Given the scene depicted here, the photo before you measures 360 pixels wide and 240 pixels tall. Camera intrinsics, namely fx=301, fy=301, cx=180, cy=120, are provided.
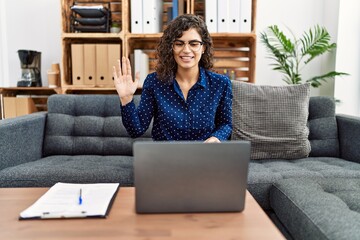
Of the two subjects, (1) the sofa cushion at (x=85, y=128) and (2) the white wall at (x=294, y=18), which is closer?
(1) the sofa cushion at (x=85, y=128)

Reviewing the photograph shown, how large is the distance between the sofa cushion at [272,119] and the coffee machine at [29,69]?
1.69 m

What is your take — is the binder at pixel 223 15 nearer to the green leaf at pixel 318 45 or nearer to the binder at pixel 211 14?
the binder at pixel 211 14

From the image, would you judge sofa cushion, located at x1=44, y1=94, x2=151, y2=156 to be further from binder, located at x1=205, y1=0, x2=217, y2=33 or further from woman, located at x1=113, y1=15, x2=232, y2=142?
binder, located at x1=205, y1=0, x2=217, y2=33

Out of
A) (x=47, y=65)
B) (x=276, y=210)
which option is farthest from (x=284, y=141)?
(x=47, y=65)

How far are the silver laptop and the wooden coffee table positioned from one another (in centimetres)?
3

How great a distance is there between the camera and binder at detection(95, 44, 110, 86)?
238 centimetres

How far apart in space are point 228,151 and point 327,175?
98cm

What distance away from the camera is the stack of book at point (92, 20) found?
2.36 meters

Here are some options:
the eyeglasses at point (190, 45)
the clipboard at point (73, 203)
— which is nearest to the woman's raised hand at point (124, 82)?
the eyeglasses at point (190, 45)

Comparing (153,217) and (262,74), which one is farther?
(262,74)

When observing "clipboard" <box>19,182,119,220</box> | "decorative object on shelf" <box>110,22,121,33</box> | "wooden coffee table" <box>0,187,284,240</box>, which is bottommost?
"wooden coffee table" <box>0,187,284,240</box>

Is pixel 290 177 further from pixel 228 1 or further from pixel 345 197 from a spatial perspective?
pixel 228 1

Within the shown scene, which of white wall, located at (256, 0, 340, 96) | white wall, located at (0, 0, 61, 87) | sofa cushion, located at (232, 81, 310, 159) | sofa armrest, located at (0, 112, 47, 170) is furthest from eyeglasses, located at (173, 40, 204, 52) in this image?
white wall, located at (0, 0, 61, 87)

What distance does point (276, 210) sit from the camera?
1219mm
